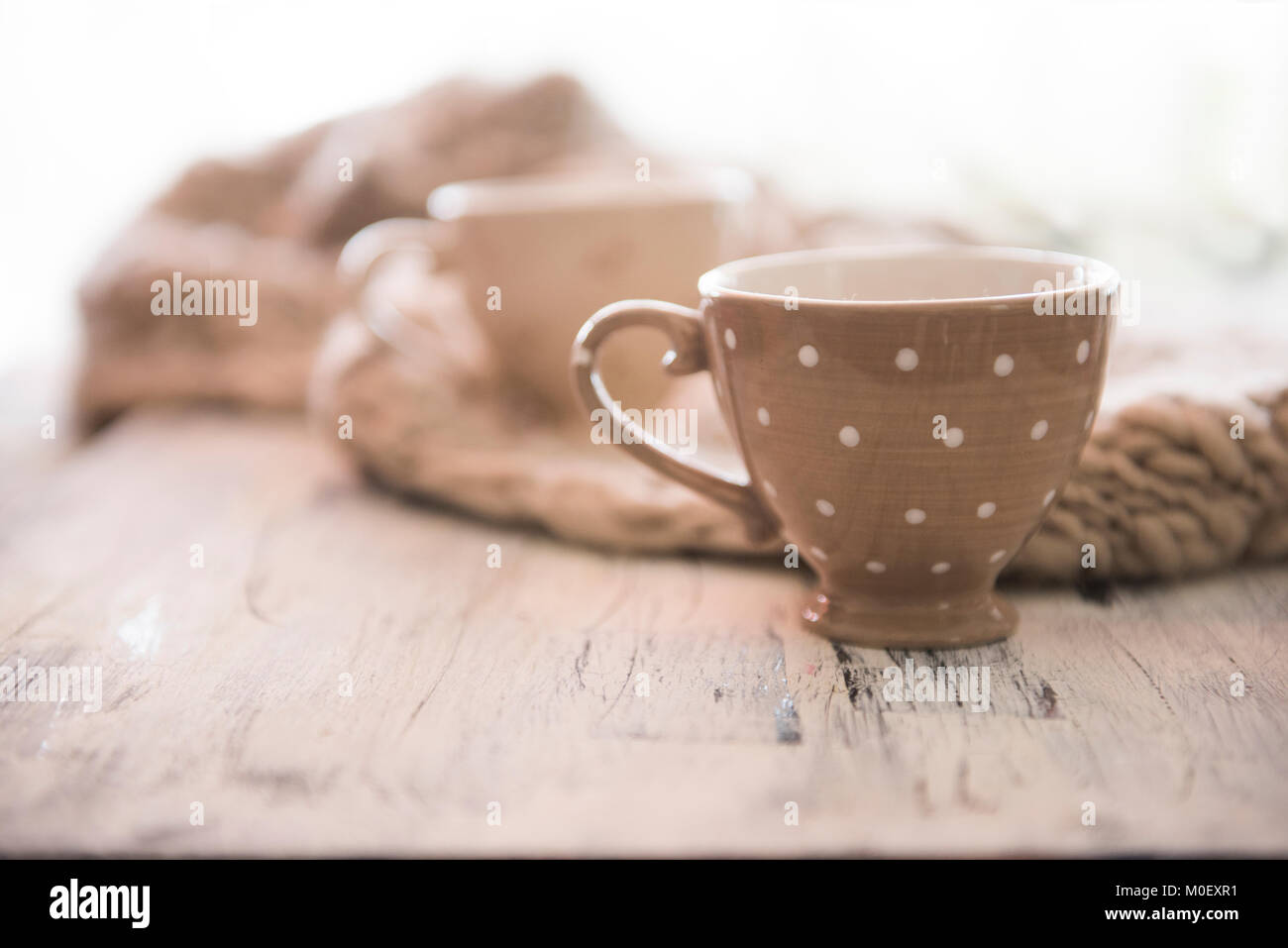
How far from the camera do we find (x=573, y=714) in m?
0.47

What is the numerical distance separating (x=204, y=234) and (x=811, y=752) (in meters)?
0.79

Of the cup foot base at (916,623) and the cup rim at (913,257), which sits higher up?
the cup rim at (913,257)

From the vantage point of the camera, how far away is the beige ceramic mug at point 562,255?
2.30 ft

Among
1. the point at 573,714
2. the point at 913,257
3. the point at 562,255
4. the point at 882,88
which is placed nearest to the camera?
the point at 573,714

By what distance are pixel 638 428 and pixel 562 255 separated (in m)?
0.19

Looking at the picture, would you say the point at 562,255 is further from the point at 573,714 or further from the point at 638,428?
the point at 573,714

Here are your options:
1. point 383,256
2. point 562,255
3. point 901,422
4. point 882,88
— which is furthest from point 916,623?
point 882,88

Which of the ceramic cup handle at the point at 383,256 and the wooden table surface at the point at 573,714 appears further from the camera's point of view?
the ceramic cup handle at the point at 383,256

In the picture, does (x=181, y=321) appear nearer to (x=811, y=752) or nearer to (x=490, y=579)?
(x=490, y=579)

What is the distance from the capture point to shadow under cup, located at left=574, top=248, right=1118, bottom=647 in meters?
0.46

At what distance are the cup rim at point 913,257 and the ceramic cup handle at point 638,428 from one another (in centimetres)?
3

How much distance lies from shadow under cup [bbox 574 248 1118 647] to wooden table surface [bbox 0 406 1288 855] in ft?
0.11

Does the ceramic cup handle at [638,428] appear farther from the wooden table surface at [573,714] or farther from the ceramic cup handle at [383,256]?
the ceramic cup handle at [383,256]

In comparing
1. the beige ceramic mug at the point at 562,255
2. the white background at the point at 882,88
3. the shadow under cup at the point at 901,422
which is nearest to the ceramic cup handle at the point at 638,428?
the shadow under cup at the point at 901,422
